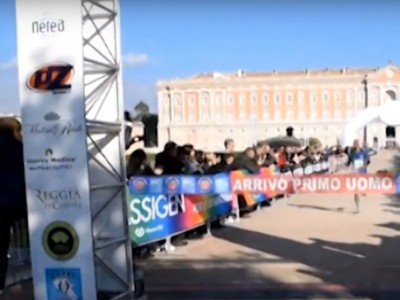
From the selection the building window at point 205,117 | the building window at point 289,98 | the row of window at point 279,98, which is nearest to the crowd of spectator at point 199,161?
the building window at point 205,117

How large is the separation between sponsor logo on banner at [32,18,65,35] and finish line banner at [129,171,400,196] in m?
4.30

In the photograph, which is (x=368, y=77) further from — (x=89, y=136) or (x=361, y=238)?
(x=89, y=136)

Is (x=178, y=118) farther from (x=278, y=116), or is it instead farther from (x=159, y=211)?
(x=159, y=211)

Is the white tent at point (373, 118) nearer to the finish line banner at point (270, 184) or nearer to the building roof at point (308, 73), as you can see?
the finish line banner at point (270, 184)

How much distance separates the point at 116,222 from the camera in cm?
739

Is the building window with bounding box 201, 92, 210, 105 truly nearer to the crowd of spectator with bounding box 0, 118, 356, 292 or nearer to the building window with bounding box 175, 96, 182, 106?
the building window with bounding box 175, 96, 182, 106

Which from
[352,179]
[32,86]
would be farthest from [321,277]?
[32,86]

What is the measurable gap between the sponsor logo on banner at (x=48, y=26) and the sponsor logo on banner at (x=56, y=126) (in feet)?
2.41

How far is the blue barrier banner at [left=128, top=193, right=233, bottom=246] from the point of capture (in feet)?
33.6

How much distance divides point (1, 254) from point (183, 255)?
427cm

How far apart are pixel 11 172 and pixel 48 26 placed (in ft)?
5.00

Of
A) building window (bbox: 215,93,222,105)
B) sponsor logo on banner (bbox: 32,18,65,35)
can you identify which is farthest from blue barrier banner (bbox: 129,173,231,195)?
building window (bbox: 215,93,222,105)

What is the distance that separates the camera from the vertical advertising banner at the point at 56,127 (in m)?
6.61

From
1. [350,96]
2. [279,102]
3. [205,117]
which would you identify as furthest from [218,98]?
[350,96]
